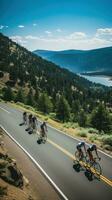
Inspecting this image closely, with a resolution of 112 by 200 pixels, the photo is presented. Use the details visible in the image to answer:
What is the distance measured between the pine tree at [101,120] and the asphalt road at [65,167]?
2990cm

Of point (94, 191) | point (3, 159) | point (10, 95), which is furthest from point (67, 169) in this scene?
point (10, 95)

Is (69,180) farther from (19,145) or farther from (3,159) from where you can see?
(19,145)

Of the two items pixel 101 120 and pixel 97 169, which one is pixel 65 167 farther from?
pixel 101 120

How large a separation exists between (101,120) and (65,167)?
40.0 meters

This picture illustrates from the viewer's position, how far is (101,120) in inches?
2175

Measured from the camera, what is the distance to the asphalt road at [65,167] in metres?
12.9

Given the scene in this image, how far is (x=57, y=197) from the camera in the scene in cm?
1265

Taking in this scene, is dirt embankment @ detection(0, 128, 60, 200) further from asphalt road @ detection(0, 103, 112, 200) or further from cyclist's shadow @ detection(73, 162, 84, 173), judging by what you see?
cyclist's shadow @ detection(73, 162, 84, 173)

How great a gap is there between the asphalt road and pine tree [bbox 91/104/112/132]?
2990 cm

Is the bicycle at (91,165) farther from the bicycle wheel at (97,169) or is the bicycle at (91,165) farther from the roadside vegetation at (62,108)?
the roadside vegetation at (62,108)

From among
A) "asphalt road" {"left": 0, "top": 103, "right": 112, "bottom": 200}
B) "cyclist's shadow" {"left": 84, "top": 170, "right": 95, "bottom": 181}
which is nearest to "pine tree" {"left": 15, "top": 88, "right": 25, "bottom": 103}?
"asphalt road" {"left": 0, "top": 103, "right": 112, "bottom": 200}

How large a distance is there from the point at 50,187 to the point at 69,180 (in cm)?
126

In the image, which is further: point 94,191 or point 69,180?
point 69,180

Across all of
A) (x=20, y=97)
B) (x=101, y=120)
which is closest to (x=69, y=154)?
(x=101, y=120)
